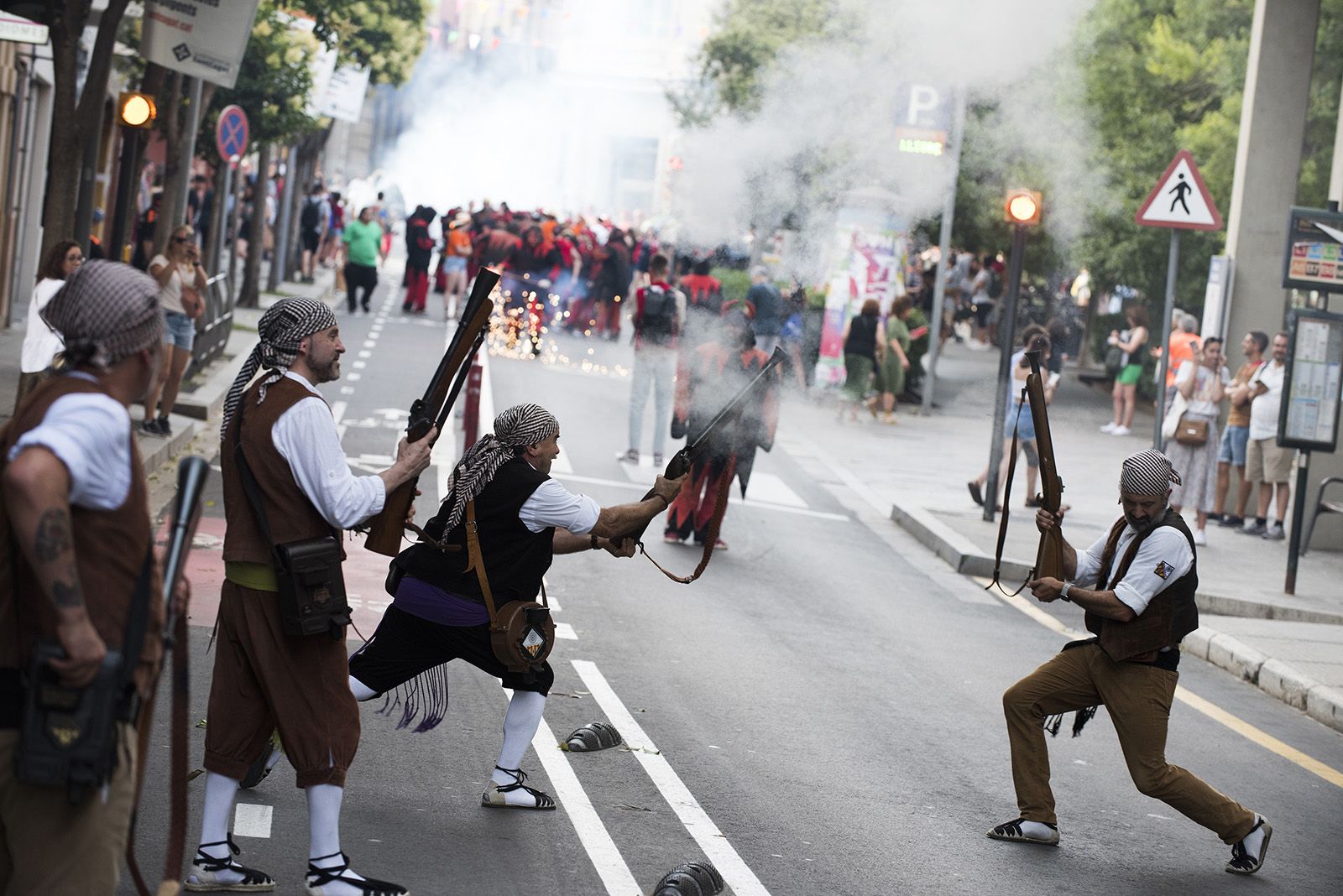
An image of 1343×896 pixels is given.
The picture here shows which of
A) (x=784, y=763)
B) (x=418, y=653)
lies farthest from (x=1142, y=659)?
(x=418, y=653)

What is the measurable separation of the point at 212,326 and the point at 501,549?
13.6 metres

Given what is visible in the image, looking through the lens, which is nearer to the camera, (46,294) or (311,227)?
(46,294)

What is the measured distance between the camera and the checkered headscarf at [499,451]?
625 cm

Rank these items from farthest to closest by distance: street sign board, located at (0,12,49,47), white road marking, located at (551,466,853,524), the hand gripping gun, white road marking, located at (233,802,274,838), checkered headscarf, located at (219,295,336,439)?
white road marking, located at (551,466,853,524), street sign board, located at (0,12,49,47), white road marking, located at (233,802,274,838), the hand gripping gun, checkered headscarf, located at (219,295,336,439)

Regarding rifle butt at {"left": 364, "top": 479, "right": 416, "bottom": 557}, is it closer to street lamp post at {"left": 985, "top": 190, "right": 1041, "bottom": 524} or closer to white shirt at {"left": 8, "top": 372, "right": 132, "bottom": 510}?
white shirt at {"left": 8, "top": 372, "right": 132, "bottom": 510}

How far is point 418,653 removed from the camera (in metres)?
6.43

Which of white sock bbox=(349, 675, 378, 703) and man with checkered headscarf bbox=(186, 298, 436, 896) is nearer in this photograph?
man with checkered headscarf bbox=(186, 298, 436, 896)

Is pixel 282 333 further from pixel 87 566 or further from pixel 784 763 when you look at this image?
pixel 784 763

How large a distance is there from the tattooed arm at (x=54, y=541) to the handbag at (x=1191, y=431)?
13.2 metres

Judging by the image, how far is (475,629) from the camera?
628 cm

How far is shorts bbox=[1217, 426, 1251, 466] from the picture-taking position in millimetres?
16312

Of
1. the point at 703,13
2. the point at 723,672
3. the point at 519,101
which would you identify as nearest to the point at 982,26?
the point at 723,672

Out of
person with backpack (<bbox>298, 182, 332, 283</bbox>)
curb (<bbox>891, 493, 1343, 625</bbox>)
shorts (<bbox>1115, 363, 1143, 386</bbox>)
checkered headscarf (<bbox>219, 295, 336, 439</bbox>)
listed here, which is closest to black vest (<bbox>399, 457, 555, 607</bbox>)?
checkered headscarf (<bbox>219, 295, 336, 439</bbox>)

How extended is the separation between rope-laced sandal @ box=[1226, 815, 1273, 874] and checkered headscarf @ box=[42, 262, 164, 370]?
15.5 ft
